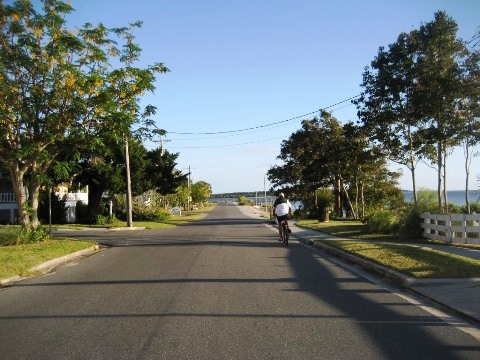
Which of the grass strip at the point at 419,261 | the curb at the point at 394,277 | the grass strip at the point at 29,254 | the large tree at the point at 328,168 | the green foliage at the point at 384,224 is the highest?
the large tree at the point at 328,168

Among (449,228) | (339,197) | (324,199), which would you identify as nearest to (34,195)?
(449,228)

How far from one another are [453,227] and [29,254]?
1306 centimetres

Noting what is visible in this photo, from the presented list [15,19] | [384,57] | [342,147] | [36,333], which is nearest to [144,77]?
[15,19]

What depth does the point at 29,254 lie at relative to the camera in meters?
14.2

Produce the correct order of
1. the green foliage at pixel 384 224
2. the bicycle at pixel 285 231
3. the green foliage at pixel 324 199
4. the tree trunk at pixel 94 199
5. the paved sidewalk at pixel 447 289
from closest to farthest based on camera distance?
the paved sidewalk at pixel 447 289 → the bicycle at pixel 285 231 → the green foliage at pixel 384 224 → the tree trunk at pixel 94 199 → the green foliage at pixel 324 199

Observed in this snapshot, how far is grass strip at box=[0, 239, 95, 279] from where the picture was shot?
Answer: 11594mm

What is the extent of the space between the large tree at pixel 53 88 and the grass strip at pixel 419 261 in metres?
9.60

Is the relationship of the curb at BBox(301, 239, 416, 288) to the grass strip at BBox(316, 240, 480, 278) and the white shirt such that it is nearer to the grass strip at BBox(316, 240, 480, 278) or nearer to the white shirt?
the grass strip at BBox(316, 240, 480, 278)

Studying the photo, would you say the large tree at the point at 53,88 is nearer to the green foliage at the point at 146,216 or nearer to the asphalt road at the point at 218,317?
the asphalt road at the point at 218,317

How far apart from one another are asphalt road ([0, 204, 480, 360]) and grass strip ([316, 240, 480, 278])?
1.04m

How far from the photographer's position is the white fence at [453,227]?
1534cm

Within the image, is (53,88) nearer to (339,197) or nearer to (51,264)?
(51,264)

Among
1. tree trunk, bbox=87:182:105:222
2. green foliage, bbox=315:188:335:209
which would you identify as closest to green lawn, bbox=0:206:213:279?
tree trunk, bbox=87:182:105:222

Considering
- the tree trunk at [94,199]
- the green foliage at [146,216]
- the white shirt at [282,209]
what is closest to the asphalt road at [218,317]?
the white shirt at [282,209]
